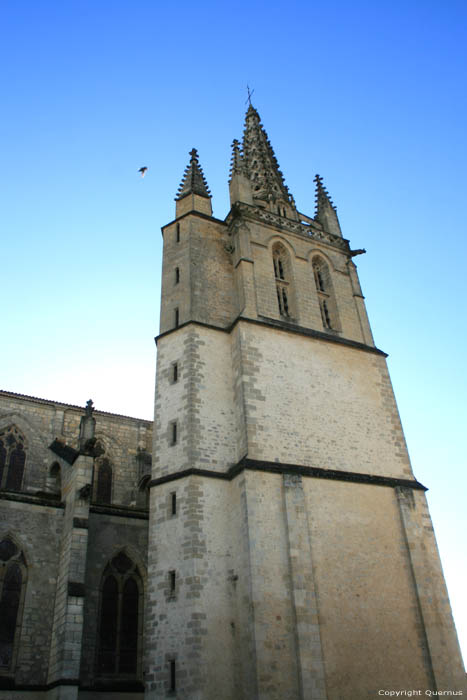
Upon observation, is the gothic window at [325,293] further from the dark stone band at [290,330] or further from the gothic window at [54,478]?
the gothic window at [54,478]

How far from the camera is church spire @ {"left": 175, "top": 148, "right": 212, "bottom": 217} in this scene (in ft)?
66.4

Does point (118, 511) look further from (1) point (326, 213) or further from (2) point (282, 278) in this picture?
(1) point (326, 213)

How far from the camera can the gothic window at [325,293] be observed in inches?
758

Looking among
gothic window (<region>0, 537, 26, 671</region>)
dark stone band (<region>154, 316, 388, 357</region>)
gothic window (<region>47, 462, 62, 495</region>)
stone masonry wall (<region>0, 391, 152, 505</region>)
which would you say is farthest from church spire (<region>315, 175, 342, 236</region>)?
gothic window (<region>0, 537, 26, 671</region>)

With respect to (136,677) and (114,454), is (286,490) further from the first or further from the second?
(114,454)

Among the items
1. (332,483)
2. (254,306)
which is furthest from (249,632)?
(254,306)

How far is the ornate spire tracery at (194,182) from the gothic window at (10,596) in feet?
43.2

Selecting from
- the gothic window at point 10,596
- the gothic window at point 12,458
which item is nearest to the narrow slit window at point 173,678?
the gothic window at point 10,596

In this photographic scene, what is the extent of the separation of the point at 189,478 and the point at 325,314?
27.3 ft

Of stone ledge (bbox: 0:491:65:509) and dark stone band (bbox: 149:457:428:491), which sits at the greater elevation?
dark stone band (bbox: 149:457:428:491)

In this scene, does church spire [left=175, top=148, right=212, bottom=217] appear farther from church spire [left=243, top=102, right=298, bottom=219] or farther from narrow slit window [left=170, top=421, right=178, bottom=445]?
narrow slit window [left=170, top=421, right=178, bottom=445]

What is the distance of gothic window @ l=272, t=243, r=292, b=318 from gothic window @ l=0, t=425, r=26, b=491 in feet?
31.7

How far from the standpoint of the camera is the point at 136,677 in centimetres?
1371

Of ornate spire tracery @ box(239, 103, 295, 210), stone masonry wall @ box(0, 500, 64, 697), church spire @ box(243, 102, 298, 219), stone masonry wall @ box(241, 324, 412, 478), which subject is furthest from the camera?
ornate spire tracery @ box(239, 103, 295, 210)
